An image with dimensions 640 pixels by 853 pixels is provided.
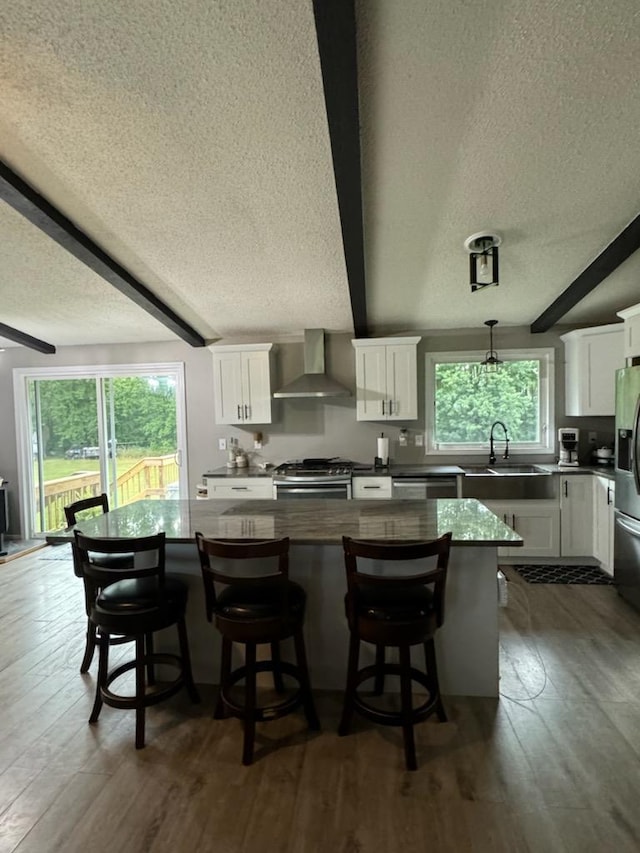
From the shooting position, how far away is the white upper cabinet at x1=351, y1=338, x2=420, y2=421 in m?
4.39

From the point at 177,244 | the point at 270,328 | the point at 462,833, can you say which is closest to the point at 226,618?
the point at 462,833

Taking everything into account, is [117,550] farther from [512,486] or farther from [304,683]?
[512,486]

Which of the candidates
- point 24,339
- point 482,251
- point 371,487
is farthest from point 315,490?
point 24,339

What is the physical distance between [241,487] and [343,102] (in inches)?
135

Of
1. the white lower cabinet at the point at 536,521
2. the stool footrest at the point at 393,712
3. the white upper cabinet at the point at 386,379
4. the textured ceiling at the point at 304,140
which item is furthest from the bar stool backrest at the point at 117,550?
the white lower cabinet at the point at 536,521

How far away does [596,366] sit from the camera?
402cm

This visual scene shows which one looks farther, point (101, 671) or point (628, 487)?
point (628, 487)

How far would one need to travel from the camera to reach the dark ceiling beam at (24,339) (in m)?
4.51

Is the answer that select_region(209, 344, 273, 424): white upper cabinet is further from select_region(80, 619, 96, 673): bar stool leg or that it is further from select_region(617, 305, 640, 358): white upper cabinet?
select_region(617, 305, 640, 358): white upper cabinet

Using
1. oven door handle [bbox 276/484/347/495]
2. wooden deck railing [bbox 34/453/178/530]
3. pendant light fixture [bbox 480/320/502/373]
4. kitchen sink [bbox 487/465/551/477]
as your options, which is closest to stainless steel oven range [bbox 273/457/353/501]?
oven door handle [bbox 276/484/347/495]

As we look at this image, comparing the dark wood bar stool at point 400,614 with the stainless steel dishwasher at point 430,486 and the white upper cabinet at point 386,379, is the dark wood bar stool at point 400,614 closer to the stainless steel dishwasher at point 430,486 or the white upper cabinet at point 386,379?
the stainless steel dishwasher at point 430,486

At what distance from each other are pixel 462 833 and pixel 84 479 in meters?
5.27

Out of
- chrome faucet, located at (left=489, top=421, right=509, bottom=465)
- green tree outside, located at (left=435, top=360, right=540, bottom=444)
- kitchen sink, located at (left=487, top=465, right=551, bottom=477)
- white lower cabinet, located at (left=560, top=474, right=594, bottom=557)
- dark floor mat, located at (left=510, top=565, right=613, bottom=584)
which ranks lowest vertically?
dark floor mat, located at (left=510, top=565, right=613, bottom=584)

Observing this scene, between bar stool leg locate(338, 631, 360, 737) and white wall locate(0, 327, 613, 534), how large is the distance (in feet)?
10.1
